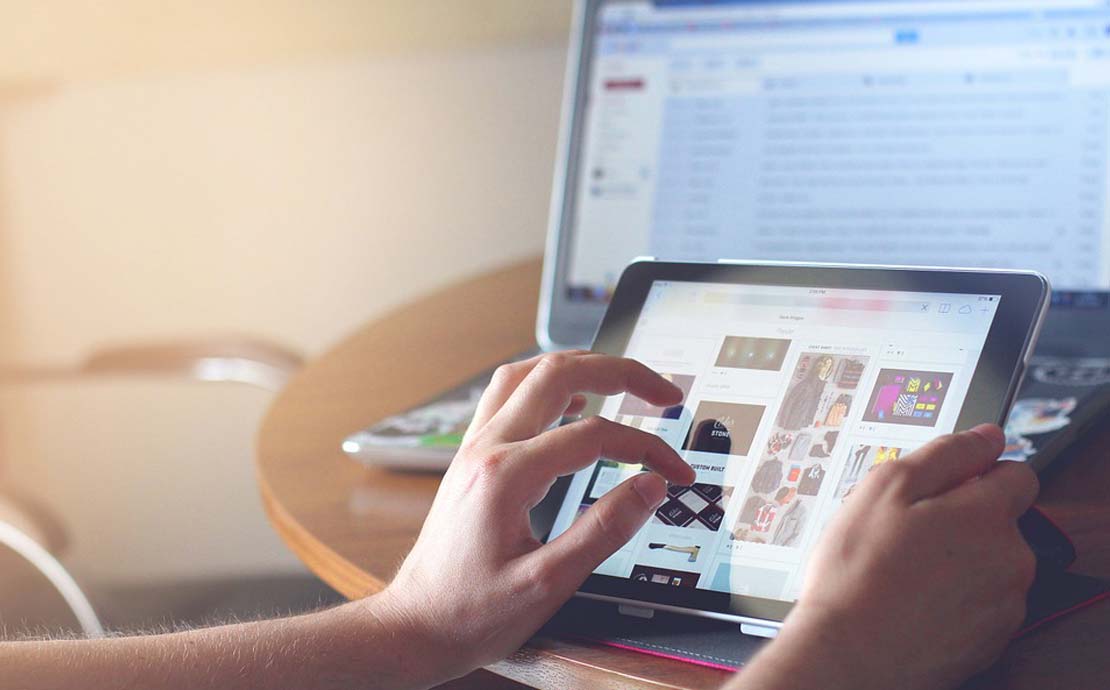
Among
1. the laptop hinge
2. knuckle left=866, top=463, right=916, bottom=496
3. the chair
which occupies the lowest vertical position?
→ the chair

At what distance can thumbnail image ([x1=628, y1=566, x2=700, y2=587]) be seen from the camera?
551 millimetres

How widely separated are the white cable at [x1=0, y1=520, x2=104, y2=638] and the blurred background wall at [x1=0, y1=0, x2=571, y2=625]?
895mm

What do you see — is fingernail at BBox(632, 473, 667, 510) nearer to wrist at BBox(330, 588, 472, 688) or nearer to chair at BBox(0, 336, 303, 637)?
wrist at BBox(330, 588, 472, 688)

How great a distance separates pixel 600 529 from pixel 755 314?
167 mm

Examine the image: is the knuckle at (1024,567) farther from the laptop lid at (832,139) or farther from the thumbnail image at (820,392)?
the laptop lid at (832,139)

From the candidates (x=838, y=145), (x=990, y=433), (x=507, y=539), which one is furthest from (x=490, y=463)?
(x=838, y=145)

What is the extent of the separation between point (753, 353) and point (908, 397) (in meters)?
0.09

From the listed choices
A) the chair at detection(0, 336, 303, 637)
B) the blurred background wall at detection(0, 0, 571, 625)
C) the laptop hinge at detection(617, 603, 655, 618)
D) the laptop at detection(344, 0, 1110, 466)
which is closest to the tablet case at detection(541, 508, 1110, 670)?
the laptop hinge at detection(617, 603, 655, 618)

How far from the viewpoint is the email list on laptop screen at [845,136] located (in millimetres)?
906

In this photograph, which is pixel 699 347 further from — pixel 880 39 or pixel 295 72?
pixel 295 72

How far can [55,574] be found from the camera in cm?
98

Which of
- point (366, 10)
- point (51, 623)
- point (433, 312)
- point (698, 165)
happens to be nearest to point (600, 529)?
point (698, 165)

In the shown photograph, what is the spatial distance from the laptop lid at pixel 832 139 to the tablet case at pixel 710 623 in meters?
0.39

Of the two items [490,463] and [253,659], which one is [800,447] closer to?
[490,463]
